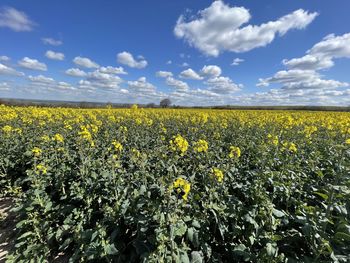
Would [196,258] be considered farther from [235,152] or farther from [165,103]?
[165,103]

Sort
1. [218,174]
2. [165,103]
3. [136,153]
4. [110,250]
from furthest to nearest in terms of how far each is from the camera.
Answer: [165,103]
[136,153]
[218,174]
[110,250]

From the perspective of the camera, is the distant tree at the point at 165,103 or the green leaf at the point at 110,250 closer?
the green leaf at the point at 110,250

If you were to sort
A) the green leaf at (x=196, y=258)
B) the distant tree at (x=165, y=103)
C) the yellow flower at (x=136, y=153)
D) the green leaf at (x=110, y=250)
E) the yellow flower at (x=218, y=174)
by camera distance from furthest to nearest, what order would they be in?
the distant tree at (x=165, y=103) < the yellow flower at (x=136, y=153) < the yellow flower at (x=218, y=174) < the green leaf at (x=110, y=250) < the green leaf at (x=196, y=258)

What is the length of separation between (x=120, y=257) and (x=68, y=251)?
4.19 ft

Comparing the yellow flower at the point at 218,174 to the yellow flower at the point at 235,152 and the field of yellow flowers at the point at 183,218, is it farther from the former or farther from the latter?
the yellow flower at the point at 235,152

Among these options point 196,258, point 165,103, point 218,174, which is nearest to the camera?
point 196,258

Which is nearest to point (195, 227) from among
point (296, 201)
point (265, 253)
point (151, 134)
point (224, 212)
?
point (224, 212)

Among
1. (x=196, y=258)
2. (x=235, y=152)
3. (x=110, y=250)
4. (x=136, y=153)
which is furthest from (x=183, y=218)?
(x=235, y=152)

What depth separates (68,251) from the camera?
356cm

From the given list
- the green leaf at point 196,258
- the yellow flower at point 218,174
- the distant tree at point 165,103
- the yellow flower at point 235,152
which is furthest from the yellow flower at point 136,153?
the distant tree at point 165,103

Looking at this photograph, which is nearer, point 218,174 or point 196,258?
point 196,258

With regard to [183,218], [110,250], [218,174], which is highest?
[218,174]

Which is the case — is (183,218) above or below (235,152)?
below

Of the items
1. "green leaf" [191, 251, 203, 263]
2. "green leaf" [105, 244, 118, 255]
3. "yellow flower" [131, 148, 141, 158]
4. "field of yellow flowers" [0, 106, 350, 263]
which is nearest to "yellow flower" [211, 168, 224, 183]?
"field of yellow flowers" [0, 106, 350, 263]
